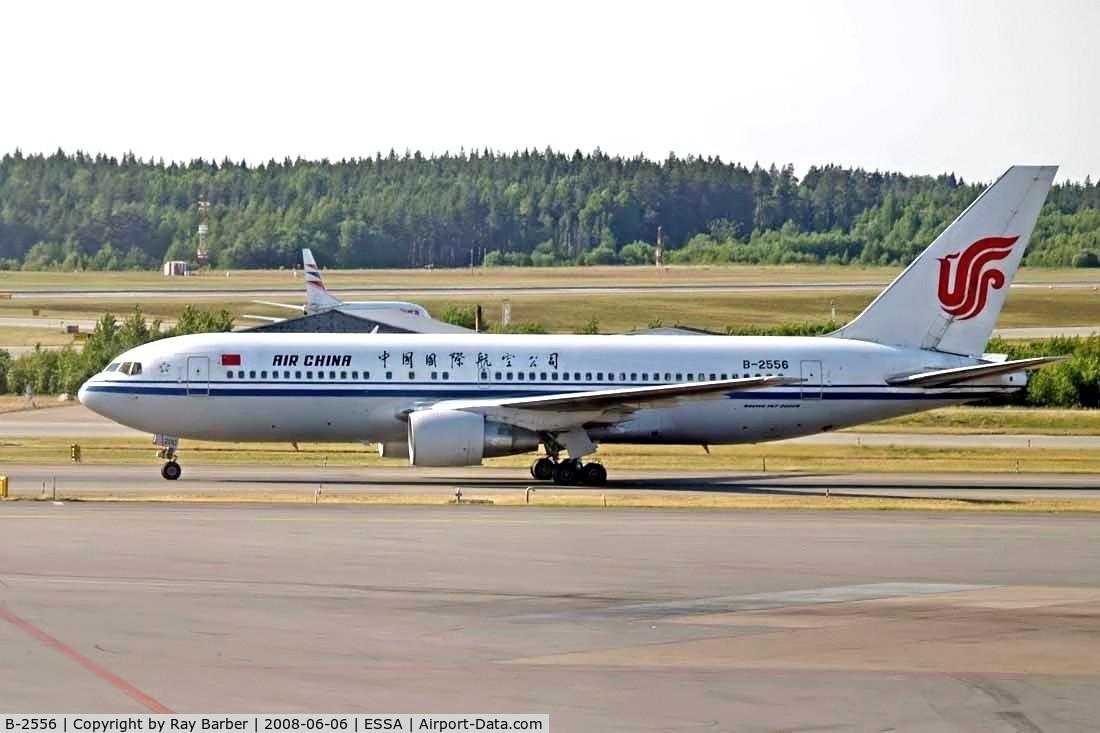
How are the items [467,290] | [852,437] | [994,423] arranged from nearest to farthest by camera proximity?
[852,437], [994,423], [467,290]

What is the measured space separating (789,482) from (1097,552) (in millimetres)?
15877

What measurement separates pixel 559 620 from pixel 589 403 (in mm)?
21131

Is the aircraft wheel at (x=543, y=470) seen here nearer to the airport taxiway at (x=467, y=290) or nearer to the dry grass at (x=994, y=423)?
the dry grass at (x=994, y=423)

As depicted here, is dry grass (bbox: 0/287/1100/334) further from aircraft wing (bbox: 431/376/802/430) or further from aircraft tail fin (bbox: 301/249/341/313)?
aircraft wing (bbox: 431/376/802/430)

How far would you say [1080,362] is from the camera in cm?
7562

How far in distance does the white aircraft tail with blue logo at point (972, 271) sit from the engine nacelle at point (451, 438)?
11.8m

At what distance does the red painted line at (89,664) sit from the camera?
16331 millimetres

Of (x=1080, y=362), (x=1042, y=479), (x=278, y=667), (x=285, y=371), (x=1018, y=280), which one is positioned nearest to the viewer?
(x=278, y=667)

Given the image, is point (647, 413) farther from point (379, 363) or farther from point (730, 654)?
point (730, 654)

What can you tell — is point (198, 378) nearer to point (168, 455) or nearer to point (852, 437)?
point (168, 455)

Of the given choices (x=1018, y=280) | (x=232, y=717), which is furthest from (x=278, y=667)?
(x=1018, y=280)

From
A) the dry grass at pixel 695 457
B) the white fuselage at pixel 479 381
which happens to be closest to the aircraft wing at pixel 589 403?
the white fuselage at pixel 479 381

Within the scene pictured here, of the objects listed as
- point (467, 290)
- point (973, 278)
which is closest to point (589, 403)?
point (973, 278)
